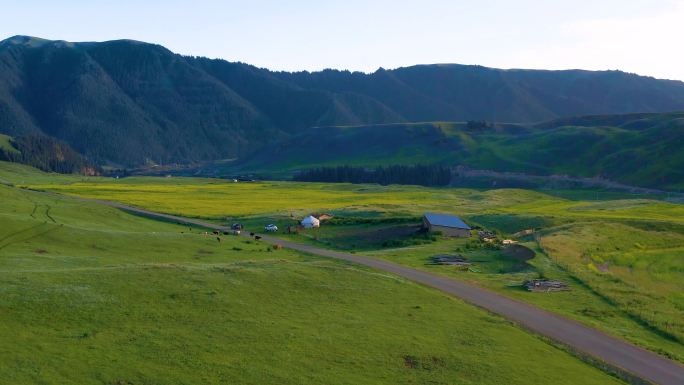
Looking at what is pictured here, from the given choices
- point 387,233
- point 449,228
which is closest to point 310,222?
point 387,233

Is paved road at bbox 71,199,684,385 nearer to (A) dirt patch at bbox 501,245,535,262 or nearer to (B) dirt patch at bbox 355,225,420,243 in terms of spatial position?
(A) dirt patch at bbox 501,245,535,262

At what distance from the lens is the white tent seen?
94812 mm

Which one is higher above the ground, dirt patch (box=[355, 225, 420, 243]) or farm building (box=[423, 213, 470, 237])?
farm building (box=[423, 213, 470, 237])

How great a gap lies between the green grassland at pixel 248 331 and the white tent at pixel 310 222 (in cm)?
4540

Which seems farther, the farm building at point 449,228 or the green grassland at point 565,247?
the farm building at point 449,228

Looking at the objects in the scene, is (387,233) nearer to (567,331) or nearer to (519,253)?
(519,253)

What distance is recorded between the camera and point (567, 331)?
38875 mm

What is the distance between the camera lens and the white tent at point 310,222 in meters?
94.8

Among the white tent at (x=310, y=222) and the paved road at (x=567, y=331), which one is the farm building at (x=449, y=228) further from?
the paved road at (x=567, y=331)

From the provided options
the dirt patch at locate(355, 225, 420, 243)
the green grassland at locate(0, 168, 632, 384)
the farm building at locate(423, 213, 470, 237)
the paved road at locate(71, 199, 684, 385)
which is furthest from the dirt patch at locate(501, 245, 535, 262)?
the green grassland at locate(0, 168, 632, 384)

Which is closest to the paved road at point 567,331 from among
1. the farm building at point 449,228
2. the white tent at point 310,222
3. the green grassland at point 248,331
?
the green grassland at point 248,331

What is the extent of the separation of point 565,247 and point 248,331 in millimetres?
48848

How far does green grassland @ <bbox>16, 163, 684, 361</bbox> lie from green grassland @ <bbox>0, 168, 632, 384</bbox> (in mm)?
10266

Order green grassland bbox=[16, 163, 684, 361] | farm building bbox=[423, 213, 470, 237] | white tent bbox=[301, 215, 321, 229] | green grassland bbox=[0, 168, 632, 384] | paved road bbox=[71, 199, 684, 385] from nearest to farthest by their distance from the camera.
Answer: green grassland bbox=[0, 168, 632, 384], paved road bbox=[71, 199, 684, 385], green grassland bbox=[16, 163, 684, 361], farm building bbox=[423, 213, 470, 237], white tent bbox=[301, 215, 321, 229]
